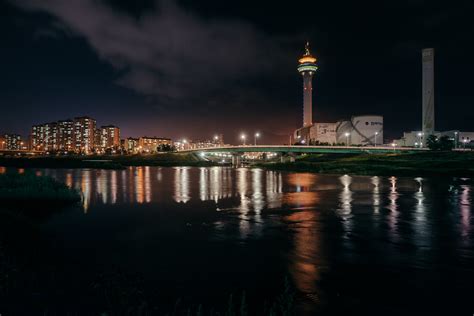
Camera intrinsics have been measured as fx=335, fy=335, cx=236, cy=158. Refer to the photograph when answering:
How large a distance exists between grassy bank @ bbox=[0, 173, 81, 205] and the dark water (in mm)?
4349

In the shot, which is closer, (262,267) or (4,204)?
(262,267)

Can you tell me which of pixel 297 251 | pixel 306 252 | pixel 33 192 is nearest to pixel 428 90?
pixel 306 252

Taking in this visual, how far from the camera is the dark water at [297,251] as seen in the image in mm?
11255

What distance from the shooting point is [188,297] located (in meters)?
10.9

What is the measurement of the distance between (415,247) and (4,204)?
96.0 feet

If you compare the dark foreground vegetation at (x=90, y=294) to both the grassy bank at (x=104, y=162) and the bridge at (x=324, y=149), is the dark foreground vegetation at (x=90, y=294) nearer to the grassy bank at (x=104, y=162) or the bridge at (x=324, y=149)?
the grassy bank at (x=104, y=162)

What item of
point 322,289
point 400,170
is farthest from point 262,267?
point 400,170

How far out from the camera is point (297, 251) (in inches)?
647

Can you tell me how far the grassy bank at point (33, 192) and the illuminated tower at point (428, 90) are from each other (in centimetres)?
14485

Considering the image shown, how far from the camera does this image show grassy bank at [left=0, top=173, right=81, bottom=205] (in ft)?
96.6

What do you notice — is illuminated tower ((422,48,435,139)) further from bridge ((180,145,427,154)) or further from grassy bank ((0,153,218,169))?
grassy bank ((0,153,218,169))

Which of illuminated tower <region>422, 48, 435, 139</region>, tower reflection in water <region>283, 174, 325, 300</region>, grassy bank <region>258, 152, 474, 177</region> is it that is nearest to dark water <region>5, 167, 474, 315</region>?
tower reflection in water <region>283, 174, 325, 300</region>

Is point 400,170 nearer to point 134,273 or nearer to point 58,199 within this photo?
point 58,199

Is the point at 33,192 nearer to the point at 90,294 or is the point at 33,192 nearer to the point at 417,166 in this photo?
the point at 90,294
